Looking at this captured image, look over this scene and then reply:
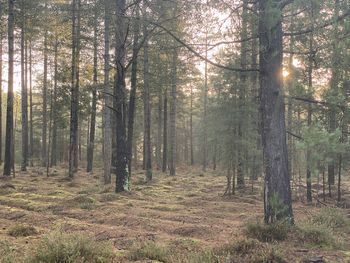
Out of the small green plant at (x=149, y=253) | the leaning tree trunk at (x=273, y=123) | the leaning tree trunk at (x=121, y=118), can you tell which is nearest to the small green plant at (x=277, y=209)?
the leaning tree trunk at (x=273, y=123)

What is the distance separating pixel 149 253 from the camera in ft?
19.3

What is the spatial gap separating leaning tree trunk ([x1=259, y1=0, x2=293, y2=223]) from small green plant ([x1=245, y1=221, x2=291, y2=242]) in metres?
0.40

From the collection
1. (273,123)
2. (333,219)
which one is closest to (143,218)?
(273,123)

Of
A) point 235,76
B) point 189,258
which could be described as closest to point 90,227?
point 189,258

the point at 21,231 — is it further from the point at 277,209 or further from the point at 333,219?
the point at 333,219

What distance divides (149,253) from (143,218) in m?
3.81

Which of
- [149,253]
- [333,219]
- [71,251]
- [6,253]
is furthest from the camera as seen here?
[333,219]

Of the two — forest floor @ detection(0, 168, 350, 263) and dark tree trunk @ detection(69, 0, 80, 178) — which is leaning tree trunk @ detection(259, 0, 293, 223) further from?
dark tree trunk @ detection(69, 0, 80, 178)

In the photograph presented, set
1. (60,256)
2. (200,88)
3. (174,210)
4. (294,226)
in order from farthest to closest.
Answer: (200,88) → (174,210) → (294,226) → (60,256)

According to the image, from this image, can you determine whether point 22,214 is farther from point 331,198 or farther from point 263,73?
point 331,198

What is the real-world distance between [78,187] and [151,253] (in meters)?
11.2

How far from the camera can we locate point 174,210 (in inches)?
454

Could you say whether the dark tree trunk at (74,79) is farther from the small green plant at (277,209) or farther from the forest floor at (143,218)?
the small green plant at (277,209)

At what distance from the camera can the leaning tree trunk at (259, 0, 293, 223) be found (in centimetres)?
780
